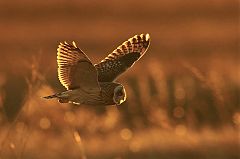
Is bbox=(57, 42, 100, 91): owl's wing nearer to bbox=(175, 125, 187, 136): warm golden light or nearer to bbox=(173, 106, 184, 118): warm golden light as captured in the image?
bbox=(175, 125, 187, 136): warm golden light

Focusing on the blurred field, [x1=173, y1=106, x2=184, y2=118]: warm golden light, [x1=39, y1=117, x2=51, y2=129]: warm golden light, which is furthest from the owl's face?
[x1=173, y1=106, x2=184, y2=118]: warm golden light

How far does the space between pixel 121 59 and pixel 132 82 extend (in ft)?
18.4

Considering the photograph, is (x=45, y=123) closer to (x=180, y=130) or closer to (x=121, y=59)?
(x=180, y=130)

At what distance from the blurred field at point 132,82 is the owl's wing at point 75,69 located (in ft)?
0.46

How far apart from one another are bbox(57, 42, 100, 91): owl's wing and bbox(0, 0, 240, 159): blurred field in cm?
14

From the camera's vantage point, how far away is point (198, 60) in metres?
14.5

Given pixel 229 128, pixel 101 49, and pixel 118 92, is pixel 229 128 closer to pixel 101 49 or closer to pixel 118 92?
pixel 118 92

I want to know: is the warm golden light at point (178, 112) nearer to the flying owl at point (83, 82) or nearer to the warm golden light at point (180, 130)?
the warm golden light at point (180, 130)

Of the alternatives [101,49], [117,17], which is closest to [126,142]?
[101,49]

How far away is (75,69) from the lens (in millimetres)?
5988

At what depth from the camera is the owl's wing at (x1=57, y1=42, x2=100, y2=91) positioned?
5816mm

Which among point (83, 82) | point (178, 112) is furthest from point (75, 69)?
point (178, 112)

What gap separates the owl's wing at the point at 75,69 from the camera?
5816mm

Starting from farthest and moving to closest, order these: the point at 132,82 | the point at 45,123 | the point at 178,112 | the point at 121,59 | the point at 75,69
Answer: the point at 132,82
the point at 178,112
the point at 45,123
the point at 121,59
the point at 75,69
